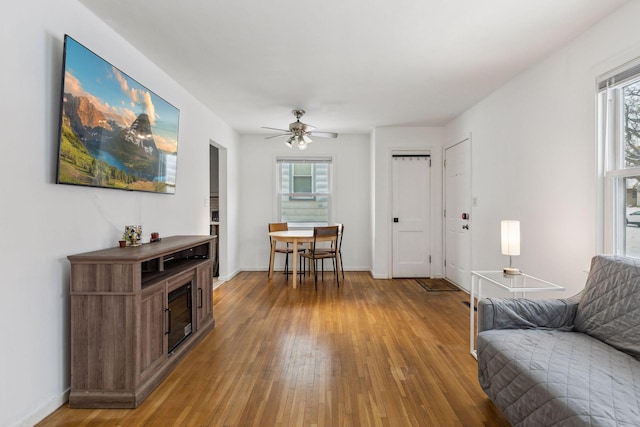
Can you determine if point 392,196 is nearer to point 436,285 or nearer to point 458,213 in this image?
point 458,213

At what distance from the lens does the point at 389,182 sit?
17.7 feet

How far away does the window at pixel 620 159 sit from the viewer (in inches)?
83.0

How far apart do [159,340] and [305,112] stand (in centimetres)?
327

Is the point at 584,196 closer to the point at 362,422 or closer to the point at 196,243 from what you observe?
the point at 362,422

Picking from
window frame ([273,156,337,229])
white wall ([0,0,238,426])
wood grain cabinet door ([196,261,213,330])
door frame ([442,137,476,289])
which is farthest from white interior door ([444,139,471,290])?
white wall ([0,0,238,426])

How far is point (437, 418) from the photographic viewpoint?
1833 millimetres

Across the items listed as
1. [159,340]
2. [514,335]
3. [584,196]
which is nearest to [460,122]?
[584,196]

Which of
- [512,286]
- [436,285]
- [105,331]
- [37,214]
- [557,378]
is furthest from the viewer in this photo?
[436,285]

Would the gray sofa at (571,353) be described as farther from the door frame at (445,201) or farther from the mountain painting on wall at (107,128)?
the mountain painting on wall at (107,128)

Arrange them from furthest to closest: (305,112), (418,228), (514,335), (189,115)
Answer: (418,228), (305,112), (189,115), (514,335)

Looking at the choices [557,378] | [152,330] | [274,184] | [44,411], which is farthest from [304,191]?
[557,378]

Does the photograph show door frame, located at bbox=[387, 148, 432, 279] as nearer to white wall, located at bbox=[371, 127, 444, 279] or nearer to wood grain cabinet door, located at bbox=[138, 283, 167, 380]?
white wall, located at bbox=[371, 127, 444, 279]

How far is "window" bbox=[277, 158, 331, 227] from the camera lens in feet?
19.7

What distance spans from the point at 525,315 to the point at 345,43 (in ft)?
7.53
